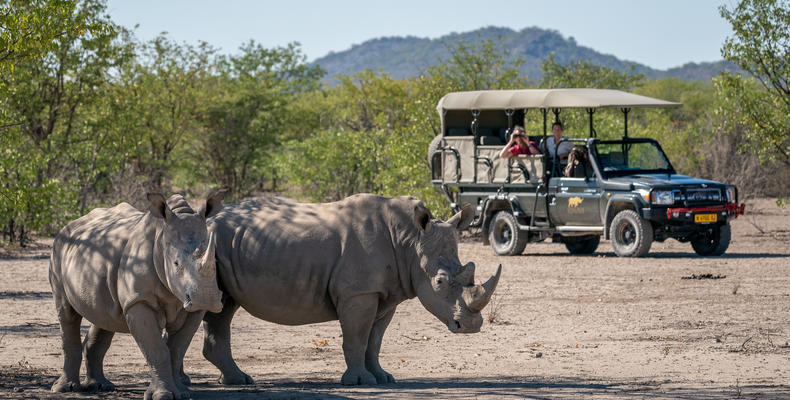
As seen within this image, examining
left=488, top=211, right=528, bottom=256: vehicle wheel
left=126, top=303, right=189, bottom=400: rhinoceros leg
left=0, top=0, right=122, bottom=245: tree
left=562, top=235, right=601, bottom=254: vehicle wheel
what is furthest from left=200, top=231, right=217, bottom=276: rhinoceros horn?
left=562, top=235, right=601, bottom=254: vehicle wheel

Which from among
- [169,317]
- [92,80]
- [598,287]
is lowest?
[598,287]

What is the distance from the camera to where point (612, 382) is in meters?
8.65

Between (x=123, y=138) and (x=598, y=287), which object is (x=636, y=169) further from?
(x=123, y=138)

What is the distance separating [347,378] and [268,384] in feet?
2.15

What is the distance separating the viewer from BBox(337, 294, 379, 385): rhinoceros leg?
820 cm

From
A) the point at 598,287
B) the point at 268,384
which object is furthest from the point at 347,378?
the point at 598,287

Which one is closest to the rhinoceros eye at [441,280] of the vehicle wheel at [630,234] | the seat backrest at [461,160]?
the vehicle wheel at [630,234]

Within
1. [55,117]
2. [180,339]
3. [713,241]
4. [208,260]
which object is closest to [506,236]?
[713,241]

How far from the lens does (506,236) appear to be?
21.6 metres

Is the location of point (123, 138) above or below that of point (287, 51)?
below

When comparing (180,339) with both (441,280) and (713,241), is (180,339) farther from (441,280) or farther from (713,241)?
(713,241)

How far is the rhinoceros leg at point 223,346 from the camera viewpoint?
847 cm

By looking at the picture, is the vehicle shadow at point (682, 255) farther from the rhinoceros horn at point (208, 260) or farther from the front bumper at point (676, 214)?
the rhinoceros horn at point (208, 260)

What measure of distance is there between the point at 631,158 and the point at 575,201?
138 centimetres
